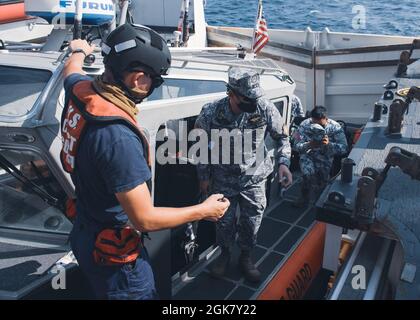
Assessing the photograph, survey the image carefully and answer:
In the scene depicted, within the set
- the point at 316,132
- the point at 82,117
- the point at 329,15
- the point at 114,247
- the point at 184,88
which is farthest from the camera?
the point at 329,15

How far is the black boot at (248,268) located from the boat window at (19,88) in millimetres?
1921

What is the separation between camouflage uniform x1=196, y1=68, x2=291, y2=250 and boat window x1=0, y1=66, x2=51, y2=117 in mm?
1140

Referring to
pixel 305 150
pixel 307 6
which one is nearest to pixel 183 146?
pixel 305 150

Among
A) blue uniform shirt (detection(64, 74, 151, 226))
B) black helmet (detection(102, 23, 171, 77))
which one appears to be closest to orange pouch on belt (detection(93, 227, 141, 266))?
blue uniform shirt (detection(64, 74, 151, 226))

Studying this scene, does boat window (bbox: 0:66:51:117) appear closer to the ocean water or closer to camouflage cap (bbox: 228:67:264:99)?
camouflage cap (bbox: 228:67:264:99)

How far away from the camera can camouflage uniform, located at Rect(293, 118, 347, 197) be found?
4.97 metres

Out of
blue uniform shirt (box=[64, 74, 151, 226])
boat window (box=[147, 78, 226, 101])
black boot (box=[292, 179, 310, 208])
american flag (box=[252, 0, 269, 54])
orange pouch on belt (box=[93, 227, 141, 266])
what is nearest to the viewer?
blue uniform shirt (box=[64, 74, 151, 226])

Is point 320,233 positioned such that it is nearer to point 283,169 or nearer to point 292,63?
point 283,169

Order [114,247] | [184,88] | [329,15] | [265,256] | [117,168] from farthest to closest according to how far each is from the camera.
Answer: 1. [329,15]
2. [265,256]
3. [184,88]
4. [114,247]
5. [117,168]

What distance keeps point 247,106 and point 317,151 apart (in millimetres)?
2348

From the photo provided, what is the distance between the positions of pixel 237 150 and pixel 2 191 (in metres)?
1.65

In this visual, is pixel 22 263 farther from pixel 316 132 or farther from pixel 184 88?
pixel 316 132

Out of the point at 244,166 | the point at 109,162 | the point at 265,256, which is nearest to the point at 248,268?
the point at 265,256

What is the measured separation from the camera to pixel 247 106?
297cm
